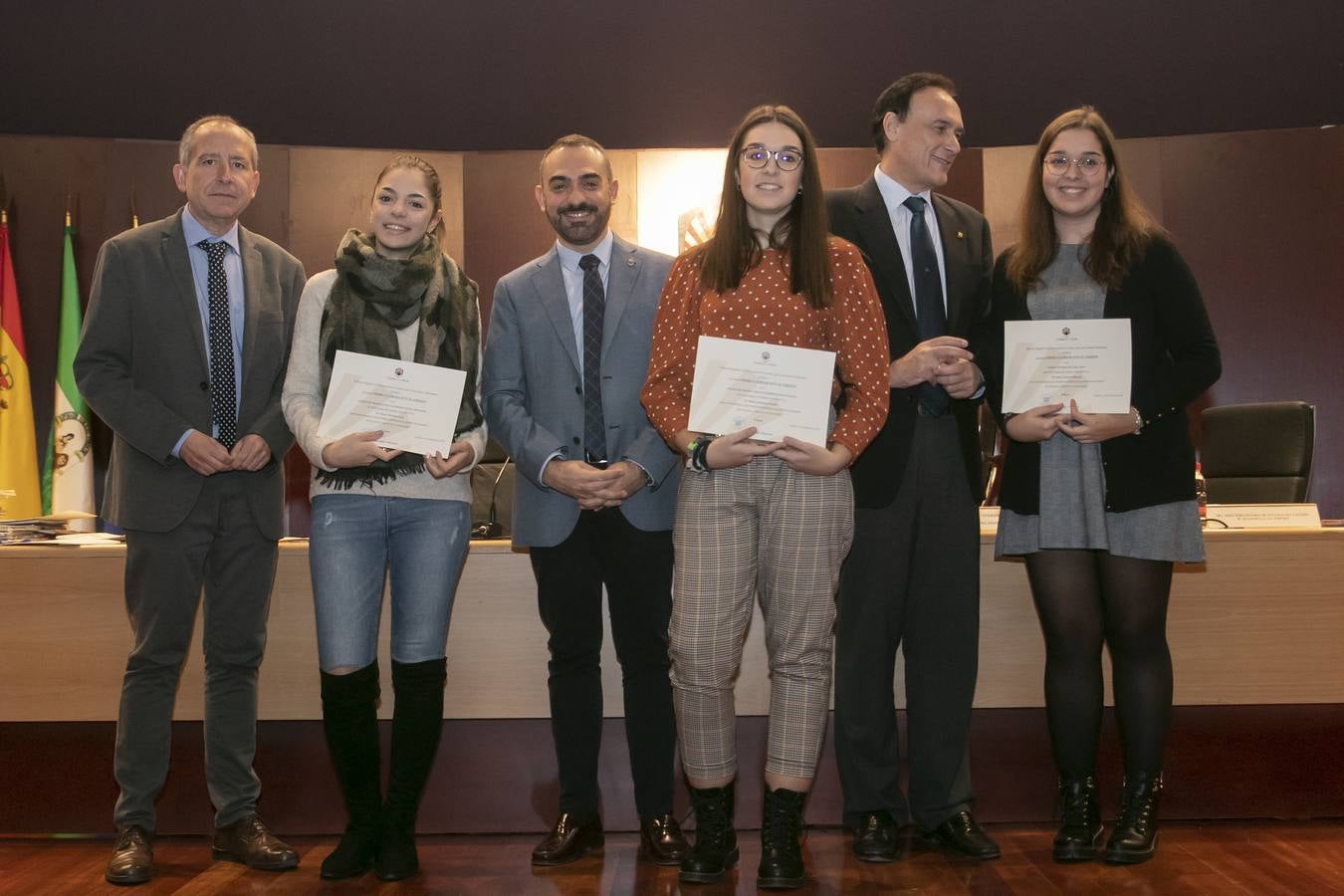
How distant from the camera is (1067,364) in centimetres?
246

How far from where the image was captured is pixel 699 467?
2293 mm

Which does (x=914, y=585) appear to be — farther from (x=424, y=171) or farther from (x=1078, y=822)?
(x=424, y=171)

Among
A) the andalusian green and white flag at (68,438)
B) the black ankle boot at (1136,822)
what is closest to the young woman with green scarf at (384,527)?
the black ankle boot at (1136,822)

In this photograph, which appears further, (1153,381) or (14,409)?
(14,409)

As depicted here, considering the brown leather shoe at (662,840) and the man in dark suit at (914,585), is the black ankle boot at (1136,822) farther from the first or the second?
the brown leather shoe at (662,840)

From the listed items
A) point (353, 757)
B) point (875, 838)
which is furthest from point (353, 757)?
point (875, 838)

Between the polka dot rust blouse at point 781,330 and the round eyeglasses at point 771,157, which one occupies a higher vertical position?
the round eyeglasses at point 771,157

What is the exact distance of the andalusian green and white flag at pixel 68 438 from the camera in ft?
16.6

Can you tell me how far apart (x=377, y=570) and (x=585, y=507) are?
46cm

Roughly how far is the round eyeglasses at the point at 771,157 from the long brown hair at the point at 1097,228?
60cm

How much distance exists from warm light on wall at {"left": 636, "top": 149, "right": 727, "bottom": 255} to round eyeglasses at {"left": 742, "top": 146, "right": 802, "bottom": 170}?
11.1 ft

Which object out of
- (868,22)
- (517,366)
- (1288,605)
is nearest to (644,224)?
(868,22)

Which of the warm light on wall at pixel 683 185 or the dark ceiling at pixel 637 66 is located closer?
the dark ceiling at pixel 637 66

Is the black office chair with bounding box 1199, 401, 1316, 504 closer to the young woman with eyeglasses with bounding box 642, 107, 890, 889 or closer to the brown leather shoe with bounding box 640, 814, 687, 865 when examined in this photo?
the young woman with eyeglasses with bounding box 642, 107, 890, 889
